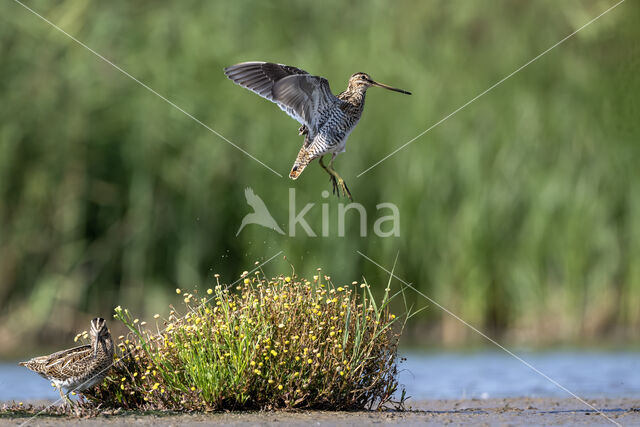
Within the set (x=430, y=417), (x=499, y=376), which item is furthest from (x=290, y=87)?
(x=499, y=376)

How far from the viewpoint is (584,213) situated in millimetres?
14359

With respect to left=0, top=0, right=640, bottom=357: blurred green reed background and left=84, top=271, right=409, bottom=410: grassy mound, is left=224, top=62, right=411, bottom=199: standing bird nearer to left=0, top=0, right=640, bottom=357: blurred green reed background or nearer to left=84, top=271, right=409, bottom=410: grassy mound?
left=84, top=271, right=409, bottom=410: grassy mound

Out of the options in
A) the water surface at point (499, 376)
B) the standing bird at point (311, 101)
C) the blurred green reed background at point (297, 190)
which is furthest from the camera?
the blurred green reed background at point (297, 190)

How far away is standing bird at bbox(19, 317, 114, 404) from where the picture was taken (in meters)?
8.26

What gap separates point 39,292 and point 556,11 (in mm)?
9846

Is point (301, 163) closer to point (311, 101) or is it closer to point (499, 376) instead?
point (311, 101)

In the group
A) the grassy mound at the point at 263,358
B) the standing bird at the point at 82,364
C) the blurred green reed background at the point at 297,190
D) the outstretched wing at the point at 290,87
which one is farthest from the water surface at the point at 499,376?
the outstretched wing at the point at 290,87

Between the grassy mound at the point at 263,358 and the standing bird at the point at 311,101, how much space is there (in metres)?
1.09

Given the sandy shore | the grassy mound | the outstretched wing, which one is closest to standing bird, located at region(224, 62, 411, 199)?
the outstretched wing

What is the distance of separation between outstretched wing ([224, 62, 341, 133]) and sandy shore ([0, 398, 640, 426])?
237 centimetres

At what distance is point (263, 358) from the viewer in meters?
8.36

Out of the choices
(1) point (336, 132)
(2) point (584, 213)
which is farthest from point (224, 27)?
(1) point (336, 132)

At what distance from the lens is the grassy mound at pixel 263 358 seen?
8.32 metres

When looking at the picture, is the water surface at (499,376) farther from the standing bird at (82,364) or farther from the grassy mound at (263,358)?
the standing bird at (82,364)
